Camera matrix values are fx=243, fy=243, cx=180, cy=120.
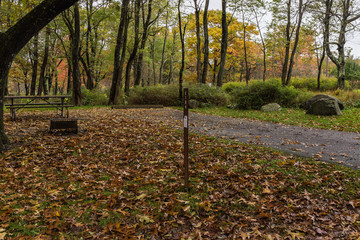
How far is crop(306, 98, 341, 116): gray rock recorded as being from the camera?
11.5m

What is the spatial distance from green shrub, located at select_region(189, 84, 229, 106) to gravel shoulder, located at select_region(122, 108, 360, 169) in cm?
607

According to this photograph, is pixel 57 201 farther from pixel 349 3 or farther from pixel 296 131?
pixel 349 3

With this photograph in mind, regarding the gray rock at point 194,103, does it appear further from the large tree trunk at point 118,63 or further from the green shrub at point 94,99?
the green shrub at point 94,99

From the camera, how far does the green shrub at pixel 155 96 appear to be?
16609mm

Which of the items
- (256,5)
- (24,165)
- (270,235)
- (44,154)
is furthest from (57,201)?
(256,5)

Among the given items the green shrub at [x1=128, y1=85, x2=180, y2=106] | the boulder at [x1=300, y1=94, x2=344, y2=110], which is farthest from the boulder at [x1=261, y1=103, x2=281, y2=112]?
the green shrub at [x1=128, y1=85, x2=180, y2=106]

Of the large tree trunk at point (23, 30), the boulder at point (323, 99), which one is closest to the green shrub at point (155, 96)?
the boulder at point (323, 99)

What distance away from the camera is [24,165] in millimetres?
5094

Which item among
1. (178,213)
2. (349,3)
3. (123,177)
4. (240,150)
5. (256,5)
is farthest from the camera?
(256,5)

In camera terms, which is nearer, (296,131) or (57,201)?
(57,201)

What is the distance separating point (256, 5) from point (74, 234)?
2429cm

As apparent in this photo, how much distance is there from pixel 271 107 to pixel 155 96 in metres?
7.51

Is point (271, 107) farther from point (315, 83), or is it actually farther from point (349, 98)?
point (315, 83)

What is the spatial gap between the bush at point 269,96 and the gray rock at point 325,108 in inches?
110
